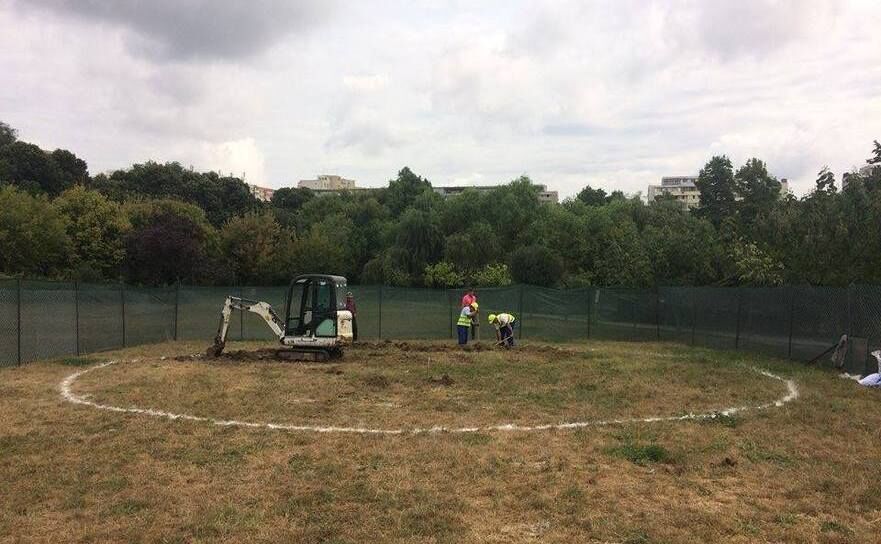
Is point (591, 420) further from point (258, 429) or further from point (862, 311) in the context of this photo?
point (862, 311)

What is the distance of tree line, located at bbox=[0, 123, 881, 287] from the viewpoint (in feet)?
67.8

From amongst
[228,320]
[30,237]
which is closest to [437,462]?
[228,320]

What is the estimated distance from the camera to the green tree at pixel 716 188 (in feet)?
210

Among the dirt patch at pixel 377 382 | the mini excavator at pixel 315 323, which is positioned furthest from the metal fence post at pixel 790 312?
the mini excavator at pixel 315 323

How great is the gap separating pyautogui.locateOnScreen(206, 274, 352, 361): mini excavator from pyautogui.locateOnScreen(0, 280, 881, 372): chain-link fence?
12.7 ft

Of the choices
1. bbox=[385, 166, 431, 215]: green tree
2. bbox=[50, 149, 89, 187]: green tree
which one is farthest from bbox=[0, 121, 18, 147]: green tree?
bbox=[385, 166, 431, 215]: green tree

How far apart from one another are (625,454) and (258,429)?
4677 millimetres

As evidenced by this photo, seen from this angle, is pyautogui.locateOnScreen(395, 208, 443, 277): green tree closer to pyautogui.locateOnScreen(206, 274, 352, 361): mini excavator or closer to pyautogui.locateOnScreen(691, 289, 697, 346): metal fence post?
pyautogui.locateOnScreen(691, 289, 697, 346): metal fence post

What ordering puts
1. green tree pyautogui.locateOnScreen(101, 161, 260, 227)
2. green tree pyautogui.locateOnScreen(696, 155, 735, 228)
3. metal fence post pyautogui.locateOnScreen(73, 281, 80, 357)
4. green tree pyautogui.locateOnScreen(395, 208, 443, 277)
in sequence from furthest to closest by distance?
green tree pyautogui.locateOnScreen(101, 161, 260, 227) → green tree pyautogui.locateOnScreen(696, 155, 735, 228) → green tree pyautogui.locateOnScreen(395, 208, 443, 277) → metal fence post pyautogui.locateOnScreen(73, 281, 80, 357)

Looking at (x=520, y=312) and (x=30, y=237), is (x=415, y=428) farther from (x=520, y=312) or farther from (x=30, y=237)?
(x=30, y=237)

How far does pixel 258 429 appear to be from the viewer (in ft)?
28.3

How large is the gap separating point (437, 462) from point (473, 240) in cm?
3363

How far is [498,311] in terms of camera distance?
80.5 ft

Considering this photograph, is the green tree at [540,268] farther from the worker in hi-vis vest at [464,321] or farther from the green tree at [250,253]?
the worker in hi-vis vest at [464,321]
